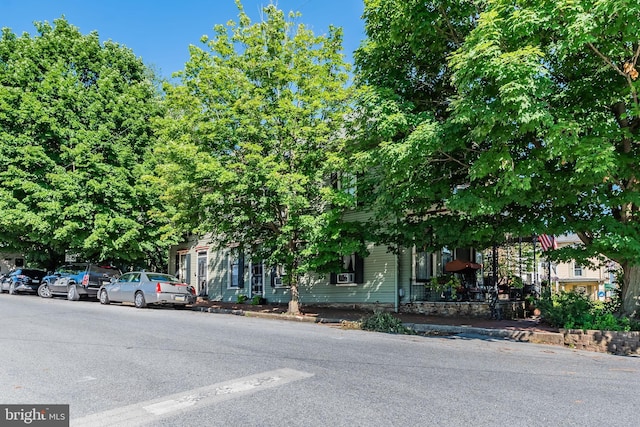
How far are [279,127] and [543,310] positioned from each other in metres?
9.16

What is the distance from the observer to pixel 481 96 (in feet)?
29.6

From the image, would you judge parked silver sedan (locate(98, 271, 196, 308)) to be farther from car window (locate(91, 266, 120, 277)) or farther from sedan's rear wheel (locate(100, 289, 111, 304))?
car window (locate(91, 266, 120, 277))

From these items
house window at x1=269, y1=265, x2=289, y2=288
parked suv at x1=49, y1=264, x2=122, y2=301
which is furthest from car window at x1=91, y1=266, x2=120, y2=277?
house window at x1=269, y1=265, x2=289, y2=288

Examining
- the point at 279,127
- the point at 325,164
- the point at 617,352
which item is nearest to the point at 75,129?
the point at 279,127

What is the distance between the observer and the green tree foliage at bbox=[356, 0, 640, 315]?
8.04m

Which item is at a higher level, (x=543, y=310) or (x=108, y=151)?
(x=108, y=151)

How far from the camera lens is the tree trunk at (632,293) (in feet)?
34.4

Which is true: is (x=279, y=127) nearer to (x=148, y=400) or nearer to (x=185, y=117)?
(x=185, y=117)

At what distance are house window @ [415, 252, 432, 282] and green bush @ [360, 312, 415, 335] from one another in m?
4.65

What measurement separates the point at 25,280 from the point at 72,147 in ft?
27.8

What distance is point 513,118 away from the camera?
8.30m

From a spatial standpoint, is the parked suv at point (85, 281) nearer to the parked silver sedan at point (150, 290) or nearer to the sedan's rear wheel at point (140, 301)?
the parked silver sedan at point (150, 290)

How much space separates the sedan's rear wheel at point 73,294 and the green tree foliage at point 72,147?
77.8 inches

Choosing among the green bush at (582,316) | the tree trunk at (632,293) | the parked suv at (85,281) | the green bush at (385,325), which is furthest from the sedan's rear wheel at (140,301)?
the tree trunk at (632,293)
